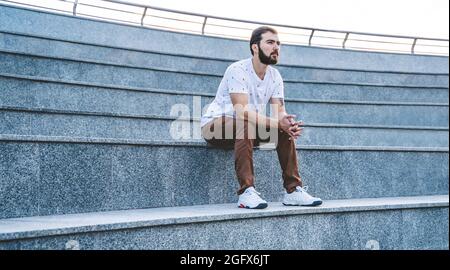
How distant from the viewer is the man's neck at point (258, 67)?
4.47 metres

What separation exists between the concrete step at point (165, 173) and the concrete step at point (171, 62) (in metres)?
3.44

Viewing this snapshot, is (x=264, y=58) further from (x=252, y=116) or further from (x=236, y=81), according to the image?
(x=252, y=116)

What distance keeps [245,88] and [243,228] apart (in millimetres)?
1255

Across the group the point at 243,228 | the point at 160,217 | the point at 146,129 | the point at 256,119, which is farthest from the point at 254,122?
the point at 146,129

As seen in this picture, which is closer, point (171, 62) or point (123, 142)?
point (123, 142)

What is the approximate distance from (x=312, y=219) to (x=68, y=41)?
17.9 feet

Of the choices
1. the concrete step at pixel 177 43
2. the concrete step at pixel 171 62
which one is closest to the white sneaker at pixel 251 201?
the concrete step at pixel 171 62

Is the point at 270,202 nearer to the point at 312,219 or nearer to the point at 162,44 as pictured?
the point at 312,219

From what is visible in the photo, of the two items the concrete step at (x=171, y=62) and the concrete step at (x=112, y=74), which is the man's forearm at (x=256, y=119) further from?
the concrete step at (x=171, y=62)

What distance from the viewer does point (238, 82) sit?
4309 millimetres

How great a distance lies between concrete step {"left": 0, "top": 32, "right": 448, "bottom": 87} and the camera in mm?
7570

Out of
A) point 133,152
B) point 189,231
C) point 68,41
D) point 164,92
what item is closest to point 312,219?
point 189,231

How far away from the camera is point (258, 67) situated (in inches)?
177

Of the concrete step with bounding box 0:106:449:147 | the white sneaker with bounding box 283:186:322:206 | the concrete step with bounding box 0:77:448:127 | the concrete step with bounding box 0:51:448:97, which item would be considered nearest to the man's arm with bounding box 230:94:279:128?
the white sneaker with bounding box 283:186:322:206
